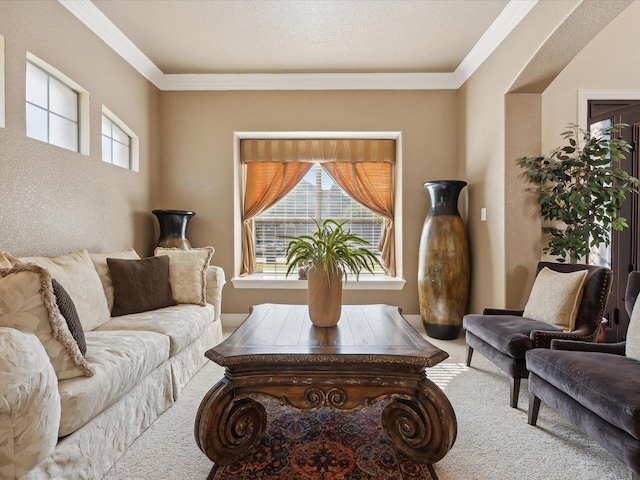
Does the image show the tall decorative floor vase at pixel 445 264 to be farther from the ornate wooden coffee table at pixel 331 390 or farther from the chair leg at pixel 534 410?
the ornate wooden coffee table at pixel 331 390

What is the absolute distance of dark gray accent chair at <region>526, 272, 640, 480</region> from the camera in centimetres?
138

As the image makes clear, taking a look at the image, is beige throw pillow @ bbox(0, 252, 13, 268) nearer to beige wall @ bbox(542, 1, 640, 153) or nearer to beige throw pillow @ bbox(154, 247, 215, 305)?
beige throw pillow @ bbox(154, 247, 215, 305)

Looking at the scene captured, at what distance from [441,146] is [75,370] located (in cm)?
395

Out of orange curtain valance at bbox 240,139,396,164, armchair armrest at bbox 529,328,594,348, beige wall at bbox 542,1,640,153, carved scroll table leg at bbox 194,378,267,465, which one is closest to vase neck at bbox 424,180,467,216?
beige wall at bbox 542,1,640,153

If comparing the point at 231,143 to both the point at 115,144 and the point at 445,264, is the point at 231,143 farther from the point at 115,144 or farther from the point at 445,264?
the point at 445,264

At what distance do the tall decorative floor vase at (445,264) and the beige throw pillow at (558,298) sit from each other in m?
1.02

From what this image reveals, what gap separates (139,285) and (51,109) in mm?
1418

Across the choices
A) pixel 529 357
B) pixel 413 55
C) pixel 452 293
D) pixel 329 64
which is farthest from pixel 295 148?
pixel 529 357

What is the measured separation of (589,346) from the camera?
1.98m

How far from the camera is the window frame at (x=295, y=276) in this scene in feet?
13.8

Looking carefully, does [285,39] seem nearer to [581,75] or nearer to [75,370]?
[581,75]

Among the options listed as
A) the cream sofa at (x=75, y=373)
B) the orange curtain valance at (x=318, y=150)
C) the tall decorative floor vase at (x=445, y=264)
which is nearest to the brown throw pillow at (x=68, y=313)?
the cream sofa at (x=75, y=373)

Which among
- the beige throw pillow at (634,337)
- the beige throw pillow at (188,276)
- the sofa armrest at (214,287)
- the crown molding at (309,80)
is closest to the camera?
the beige throw pillow at (634,337)

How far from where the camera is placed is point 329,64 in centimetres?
387
